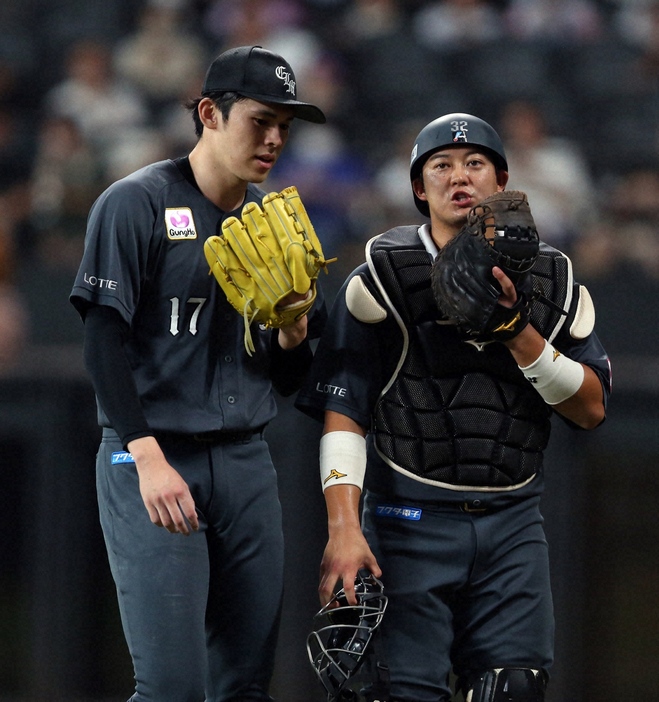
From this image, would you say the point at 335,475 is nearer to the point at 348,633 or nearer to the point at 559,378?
the point at 348,633

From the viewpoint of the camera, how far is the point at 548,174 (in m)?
7.30

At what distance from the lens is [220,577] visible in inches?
116

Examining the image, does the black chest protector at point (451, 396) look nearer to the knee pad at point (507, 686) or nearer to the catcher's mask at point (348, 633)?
the catcher's mask at point (348, 633)

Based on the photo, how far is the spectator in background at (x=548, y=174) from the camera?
7.10m

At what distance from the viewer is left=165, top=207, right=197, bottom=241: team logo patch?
2912 mm

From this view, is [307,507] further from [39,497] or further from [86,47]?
[86,47]

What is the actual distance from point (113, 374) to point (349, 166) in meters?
4.84

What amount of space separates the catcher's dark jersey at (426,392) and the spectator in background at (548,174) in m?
3.95

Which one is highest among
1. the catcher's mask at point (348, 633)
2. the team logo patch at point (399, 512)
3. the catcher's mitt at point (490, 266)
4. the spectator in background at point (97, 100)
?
the spectator in background at point (97, 100)

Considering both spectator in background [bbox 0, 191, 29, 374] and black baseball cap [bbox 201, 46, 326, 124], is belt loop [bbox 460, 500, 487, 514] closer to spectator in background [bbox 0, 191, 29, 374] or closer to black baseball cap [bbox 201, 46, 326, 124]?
black baseball cap [bbox 201, 46, 326, 124]

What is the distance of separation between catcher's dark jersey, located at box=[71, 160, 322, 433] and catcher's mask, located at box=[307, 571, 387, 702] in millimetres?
467

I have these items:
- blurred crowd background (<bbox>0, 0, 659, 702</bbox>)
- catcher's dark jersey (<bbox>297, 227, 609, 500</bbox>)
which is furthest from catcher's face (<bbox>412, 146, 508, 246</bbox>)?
blurred crowd background (<bbox>0, 0, 659, 702</bbox>)

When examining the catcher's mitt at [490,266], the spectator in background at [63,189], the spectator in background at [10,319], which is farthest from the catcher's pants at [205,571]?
the spectator in background at [63,189]

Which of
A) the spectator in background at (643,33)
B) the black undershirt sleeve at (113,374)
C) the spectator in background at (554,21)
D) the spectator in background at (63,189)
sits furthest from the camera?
the spectator in background at (554,21)
